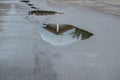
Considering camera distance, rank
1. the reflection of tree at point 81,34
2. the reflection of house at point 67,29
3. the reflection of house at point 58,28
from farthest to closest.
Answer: the reflection of house at point 58,28
the reflection of house at point 67,29
the reflection of tree at point 81,34

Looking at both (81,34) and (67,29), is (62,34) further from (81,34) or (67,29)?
(67,29)

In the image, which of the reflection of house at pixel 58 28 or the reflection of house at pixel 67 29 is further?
the reflection of house at pixel 58 28

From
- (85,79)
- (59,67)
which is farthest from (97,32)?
(85,79)

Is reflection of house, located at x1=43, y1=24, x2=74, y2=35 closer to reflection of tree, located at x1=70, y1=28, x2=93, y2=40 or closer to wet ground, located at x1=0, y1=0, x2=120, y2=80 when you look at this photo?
wet ground, located at x1=0, y1=0, x2=120, y2=80

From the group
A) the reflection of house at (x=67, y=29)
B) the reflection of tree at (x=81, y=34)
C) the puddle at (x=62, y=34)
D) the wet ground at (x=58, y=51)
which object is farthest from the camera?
the reflection of house at (x=67, y=29)

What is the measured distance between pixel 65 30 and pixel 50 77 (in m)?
6.66

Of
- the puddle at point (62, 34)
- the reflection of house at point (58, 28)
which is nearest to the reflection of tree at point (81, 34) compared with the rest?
the puddle at point (62, 34)

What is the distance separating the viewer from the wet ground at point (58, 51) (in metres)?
6.65

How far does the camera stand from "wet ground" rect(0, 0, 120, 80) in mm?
6648

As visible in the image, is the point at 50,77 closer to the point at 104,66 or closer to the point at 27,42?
the point at 104,66

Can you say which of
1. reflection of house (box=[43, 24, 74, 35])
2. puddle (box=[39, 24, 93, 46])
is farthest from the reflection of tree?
reflection of house (box=[43, 24, 74, 35])

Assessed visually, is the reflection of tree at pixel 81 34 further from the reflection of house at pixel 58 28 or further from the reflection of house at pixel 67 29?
the reflection of house at pixel 58 28

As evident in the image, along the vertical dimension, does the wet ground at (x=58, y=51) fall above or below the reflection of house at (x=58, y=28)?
above

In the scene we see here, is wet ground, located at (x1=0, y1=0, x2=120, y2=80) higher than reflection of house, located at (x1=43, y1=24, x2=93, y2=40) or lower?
higher
